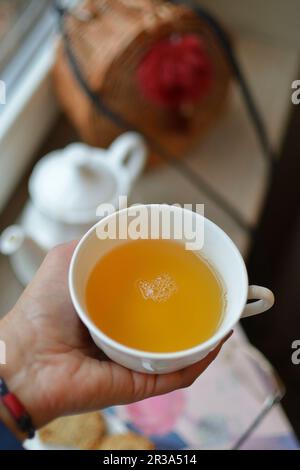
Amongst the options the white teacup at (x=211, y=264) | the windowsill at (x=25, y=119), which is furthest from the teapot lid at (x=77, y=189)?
the white teacup at (x=211, y=264)

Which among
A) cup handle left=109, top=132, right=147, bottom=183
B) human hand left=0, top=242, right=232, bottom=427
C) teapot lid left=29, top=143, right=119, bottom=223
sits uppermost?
human hand left=0, top=242, right=232, bottom=427

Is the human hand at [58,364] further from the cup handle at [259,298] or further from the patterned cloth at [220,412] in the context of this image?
the patterned cloth at [220,412]

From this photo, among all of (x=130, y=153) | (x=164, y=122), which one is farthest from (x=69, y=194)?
(x=164, y=122)

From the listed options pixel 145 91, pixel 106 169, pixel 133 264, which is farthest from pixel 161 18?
pixel 133 264

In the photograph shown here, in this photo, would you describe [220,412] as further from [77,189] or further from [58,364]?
[77,189]

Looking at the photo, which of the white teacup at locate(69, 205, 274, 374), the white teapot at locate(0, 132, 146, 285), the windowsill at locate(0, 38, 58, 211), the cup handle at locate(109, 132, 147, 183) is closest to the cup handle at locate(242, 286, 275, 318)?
the white teacup at locate(69, 205, 274, 374)

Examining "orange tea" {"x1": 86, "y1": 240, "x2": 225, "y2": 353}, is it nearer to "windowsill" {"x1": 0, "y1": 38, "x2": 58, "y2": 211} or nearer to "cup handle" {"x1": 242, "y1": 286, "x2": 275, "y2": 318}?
"cup handle" {"x1": 242, "y1": 286, "x2": 275, "y2": 318}
